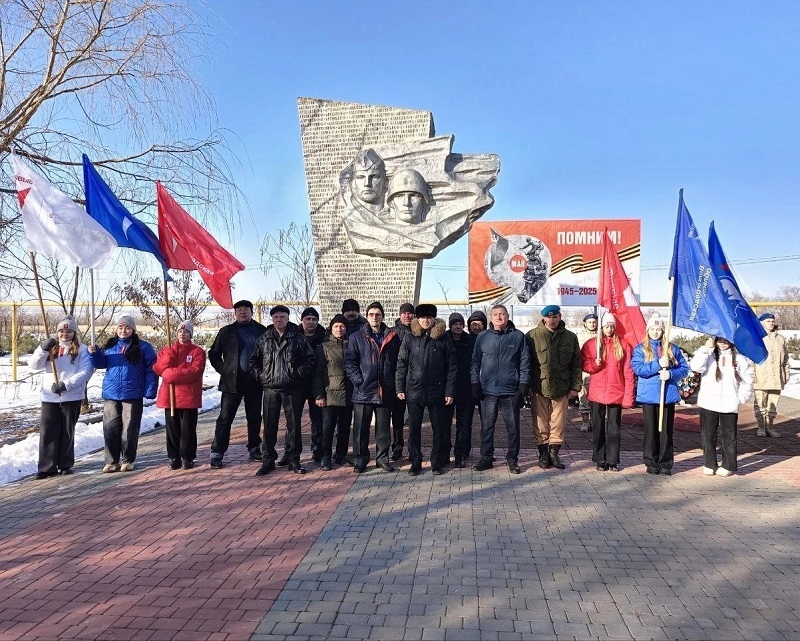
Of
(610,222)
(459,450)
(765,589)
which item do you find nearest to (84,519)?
(459,450)

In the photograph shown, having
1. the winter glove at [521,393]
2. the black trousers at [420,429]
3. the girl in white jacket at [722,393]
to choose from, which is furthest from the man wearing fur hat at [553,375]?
the girl in white jacket at [722,393]

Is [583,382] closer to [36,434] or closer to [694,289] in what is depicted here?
[694,289]

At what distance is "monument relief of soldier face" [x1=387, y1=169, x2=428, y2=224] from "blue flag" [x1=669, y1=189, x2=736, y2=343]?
352cm

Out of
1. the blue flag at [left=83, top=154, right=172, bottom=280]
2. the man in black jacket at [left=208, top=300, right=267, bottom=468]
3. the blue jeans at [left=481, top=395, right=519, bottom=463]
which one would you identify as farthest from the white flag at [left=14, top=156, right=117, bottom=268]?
the blue jeans at [left=481, top=395, right=519, bottom=463]

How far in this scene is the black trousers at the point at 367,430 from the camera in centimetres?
574

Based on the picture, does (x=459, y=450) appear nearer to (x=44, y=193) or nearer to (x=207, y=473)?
(x=207, y=473)

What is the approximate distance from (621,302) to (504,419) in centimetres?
184

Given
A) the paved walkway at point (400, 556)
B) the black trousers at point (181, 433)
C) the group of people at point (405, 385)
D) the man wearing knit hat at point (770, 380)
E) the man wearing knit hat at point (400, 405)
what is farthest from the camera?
the man wearing knit hat at point (770, 380)

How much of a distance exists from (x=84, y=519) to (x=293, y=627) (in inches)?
103

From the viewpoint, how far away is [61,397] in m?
5.73

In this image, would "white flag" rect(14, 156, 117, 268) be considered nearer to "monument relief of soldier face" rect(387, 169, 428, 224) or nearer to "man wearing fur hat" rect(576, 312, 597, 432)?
"monument relief of soldier face" rect(387, 169, 428, 224)

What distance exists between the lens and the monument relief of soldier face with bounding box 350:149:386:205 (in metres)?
7.96

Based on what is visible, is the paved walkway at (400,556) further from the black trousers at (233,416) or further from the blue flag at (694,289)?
the blue flag at (694,289)

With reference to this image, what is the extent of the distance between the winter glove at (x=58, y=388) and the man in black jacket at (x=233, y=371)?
147 cm
